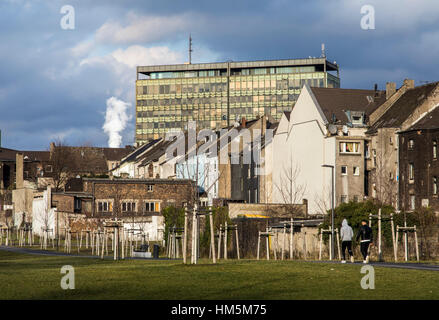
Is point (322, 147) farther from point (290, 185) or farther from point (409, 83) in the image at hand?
point (409, 83)

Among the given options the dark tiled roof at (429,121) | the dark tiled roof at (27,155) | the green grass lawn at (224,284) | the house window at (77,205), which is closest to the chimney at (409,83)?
the dark tiled roof at (429,121)

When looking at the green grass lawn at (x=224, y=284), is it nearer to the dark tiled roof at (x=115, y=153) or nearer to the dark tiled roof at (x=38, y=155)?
the dark tiled roof at (x=38, y=155)

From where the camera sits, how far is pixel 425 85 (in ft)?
278

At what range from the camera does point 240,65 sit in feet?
600

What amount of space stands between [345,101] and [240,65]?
9322 centimetres

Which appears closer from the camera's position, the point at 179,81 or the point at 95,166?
the point at 95,166

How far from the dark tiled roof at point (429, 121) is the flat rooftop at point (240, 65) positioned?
9702 centimetres

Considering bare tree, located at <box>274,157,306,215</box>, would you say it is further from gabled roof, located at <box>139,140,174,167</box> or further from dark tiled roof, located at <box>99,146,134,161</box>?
dark tiled roof, located at <box>99,146,134,161</box>

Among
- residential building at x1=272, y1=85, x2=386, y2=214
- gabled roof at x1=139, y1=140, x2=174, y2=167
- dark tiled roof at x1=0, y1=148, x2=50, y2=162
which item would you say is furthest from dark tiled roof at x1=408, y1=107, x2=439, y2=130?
dark tiled roof at x1=0, y1=148, x2=50, y2=162

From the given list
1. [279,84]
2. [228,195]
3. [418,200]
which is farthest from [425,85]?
[279,84]

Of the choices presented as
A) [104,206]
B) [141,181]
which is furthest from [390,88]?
[104,206]
